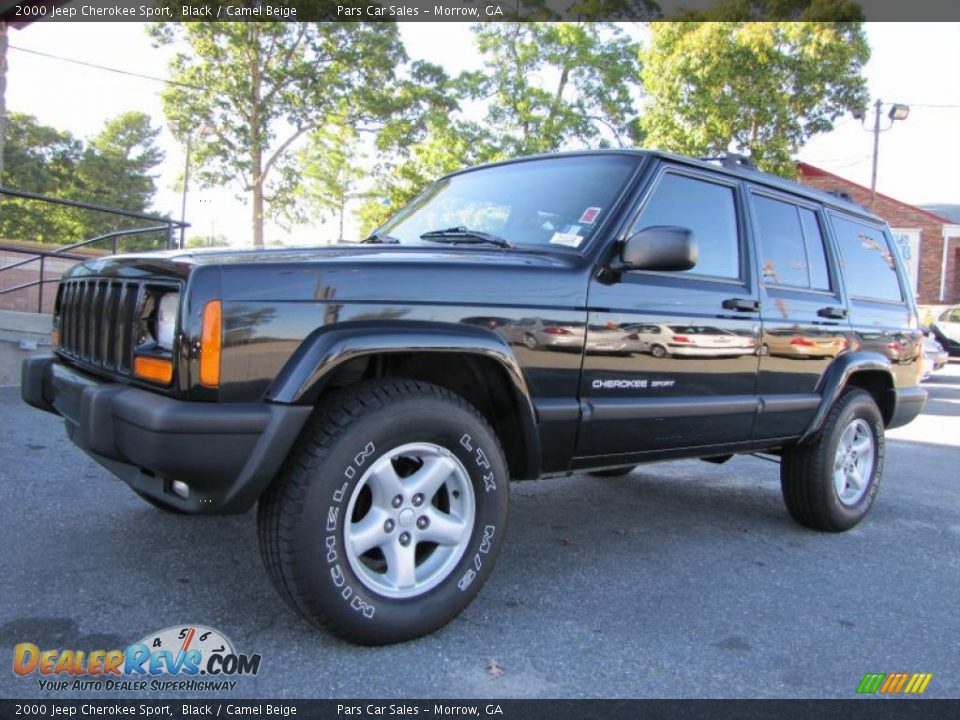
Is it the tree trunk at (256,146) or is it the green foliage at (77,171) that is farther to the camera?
the green foliage at (77,171)

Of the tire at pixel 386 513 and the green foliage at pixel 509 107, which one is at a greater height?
the green foliage at pixel 509 107

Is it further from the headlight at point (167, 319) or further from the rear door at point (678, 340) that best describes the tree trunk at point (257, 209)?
the headlight at point (167, 319)

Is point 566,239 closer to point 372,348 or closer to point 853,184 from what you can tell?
point 372,348

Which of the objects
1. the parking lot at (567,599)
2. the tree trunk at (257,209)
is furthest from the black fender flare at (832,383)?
the tree trunk at (257,209)

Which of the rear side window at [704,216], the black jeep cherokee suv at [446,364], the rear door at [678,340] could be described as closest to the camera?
the black jeep cherokee suv at [446,364]

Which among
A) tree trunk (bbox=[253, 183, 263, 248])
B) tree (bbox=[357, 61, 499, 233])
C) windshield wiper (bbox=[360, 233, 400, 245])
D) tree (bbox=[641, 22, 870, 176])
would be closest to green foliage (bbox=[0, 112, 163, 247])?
tree trunk (bbox=[253, 183, 263, 248])

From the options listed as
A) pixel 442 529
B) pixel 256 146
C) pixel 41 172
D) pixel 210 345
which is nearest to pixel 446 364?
Result: pixel 442 529

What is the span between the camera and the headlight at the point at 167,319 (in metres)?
2.37

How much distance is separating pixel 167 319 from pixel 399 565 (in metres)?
1.10

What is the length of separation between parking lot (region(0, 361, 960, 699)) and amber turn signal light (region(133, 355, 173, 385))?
0.87 metres

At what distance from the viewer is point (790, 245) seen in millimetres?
4137

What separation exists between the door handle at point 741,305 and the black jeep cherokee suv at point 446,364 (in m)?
0.01
